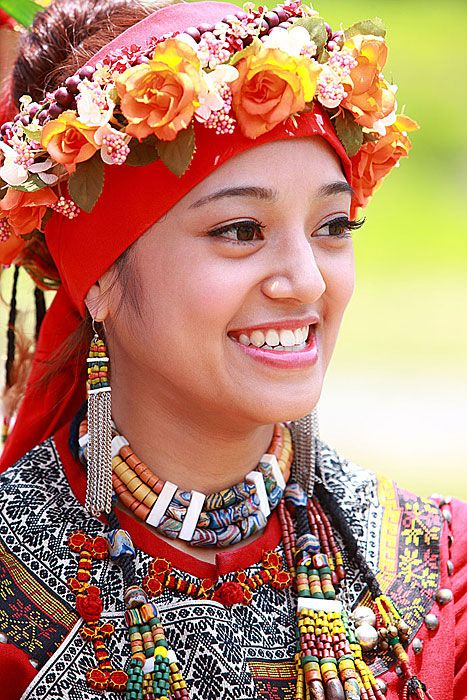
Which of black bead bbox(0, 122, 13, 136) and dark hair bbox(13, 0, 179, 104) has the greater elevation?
dark hair bbox(13, 0, 179, 104)

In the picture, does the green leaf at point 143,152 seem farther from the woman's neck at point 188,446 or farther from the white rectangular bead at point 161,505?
the white rectangular bead at point 161,505

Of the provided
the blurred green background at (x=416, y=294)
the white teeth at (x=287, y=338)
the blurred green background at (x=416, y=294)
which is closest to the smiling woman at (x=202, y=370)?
the white teeth at (x=287, y=338)

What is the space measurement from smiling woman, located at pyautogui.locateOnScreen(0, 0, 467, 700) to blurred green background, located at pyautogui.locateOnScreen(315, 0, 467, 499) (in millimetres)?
760

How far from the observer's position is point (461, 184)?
13164 mm

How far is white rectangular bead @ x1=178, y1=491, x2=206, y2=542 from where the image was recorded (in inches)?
79.6

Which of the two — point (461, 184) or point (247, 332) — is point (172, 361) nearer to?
point (247, 332)

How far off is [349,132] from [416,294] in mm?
8302

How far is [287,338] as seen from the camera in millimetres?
1926

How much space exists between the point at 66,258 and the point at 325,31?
0.63 m

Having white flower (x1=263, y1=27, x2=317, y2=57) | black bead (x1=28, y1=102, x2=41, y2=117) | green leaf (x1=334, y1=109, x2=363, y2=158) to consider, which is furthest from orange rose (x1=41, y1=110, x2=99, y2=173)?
green leaf (x1=334, y1=109, x2=363, y2=158)

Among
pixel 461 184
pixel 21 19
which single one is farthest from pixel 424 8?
pixel 21 19

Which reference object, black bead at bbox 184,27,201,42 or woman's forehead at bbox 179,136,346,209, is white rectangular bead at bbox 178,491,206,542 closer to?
woman's forehead at bbox 179,136,346,209

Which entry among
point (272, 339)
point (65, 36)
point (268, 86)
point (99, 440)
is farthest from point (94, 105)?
point (99, 440)

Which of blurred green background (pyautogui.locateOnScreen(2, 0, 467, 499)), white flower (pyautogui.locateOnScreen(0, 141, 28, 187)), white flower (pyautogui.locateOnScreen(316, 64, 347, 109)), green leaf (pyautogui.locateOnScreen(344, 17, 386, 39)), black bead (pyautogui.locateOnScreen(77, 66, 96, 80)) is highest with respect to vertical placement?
blurred green background (pyautogui.locateOnScreen(2, 0, 467, 499))
